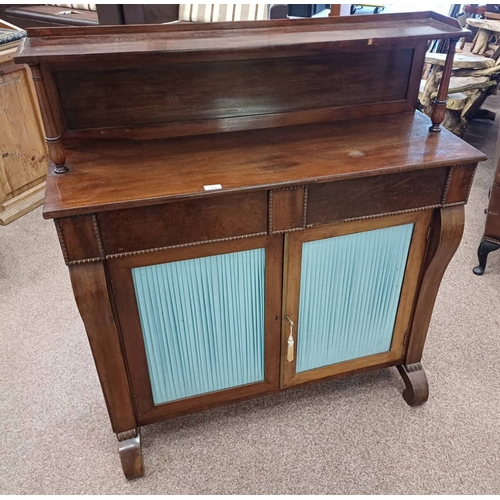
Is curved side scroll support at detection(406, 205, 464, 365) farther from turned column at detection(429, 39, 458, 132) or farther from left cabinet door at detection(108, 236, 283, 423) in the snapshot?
left cabinet door at detection(108, 236, 283, 423)

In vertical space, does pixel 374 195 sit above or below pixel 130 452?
above

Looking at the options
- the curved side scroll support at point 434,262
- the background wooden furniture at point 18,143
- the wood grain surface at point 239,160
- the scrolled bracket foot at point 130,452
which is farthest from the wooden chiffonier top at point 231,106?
the background wooden furniture at point 18,143

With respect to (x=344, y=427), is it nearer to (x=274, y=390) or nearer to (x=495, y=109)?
(x=274, y=390)

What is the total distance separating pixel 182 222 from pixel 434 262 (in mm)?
707

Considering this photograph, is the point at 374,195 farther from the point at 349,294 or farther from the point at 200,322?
A: the point at 200,322

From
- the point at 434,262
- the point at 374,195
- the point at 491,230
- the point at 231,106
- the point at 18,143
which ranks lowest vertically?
the point at 491,230

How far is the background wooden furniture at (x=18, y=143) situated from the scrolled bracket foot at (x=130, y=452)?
1.58 meters

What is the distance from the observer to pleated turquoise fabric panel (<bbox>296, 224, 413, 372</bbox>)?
4.10ft

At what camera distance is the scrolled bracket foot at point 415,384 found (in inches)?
60.4

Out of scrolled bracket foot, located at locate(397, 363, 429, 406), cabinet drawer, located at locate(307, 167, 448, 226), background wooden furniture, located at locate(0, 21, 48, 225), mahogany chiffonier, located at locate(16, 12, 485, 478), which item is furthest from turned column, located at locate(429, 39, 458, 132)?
background wooden furniture, located at locate(0, 21, 48, 225)

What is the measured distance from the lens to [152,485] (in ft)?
4.45

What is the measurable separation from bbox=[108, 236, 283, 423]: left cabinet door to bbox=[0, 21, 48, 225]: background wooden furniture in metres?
1.62

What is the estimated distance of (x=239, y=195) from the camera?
3.46 feet

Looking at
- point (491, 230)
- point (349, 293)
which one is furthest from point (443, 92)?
point (491, 230)
